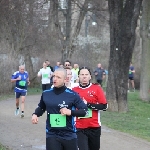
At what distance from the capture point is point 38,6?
115 feet

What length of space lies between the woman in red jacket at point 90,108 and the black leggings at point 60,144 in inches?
46.3

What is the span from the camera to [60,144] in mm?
7477

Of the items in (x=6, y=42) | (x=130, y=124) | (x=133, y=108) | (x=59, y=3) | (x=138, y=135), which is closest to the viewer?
(x=138, y=135)

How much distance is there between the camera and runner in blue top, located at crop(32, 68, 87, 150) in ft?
24.5

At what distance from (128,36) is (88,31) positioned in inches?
1651

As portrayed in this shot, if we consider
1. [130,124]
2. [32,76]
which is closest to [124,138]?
[130,124]

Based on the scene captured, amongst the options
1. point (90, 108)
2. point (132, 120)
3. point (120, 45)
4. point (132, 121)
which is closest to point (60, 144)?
point (90, 108)

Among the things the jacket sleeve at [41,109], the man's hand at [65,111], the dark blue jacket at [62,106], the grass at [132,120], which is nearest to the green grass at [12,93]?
the grass at [132,120]

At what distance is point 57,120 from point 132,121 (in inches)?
433

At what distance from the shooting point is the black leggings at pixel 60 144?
7.43m

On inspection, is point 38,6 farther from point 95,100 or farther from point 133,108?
point 95,100

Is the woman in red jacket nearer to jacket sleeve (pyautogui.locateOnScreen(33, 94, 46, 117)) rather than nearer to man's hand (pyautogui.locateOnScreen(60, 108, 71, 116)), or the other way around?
jacket sleeve (pyautogui.locateOnScreen(33, 94, 46, 117))

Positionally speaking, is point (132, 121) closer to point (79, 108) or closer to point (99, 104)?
point (99, 104)

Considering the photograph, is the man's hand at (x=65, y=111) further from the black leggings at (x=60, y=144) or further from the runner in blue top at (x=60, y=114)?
the black leggings at (x=60, y=144)
